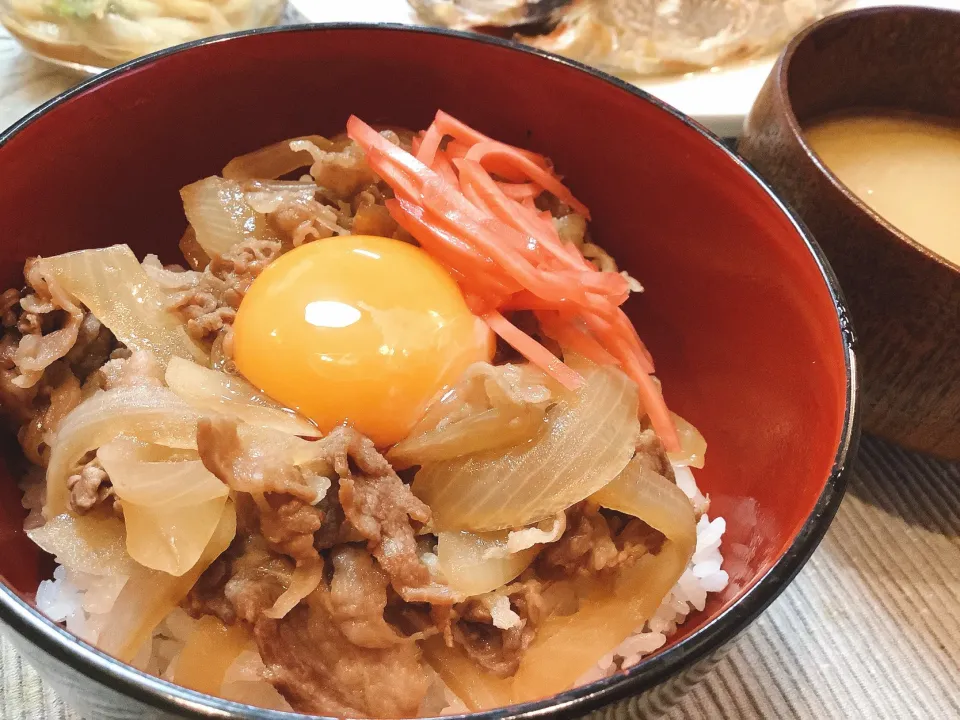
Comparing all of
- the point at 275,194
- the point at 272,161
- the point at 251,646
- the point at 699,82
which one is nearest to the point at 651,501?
the point at 251,646

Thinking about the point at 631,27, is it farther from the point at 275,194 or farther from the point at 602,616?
the point at 602,616

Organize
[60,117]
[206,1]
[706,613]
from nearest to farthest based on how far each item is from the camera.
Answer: [706,613] < [60,117] < [206,1]

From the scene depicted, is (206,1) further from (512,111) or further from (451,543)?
(451,543)

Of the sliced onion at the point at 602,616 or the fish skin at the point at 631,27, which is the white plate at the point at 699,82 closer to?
the fish skin at the point at 631,27

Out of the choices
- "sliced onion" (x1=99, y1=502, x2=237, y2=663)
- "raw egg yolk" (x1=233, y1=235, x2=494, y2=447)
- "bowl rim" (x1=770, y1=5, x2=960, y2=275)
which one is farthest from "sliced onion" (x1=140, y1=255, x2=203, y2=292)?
"bowl rim" (x1=770, y1=5, x2=960, y2=275)

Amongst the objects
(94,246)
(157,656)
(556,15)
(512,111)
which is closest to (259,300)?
(94,246)

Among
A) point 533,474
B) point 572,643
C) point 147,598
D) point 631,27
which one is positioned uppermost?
point 631,27

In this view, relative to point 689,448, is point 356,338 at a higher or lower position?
higher
